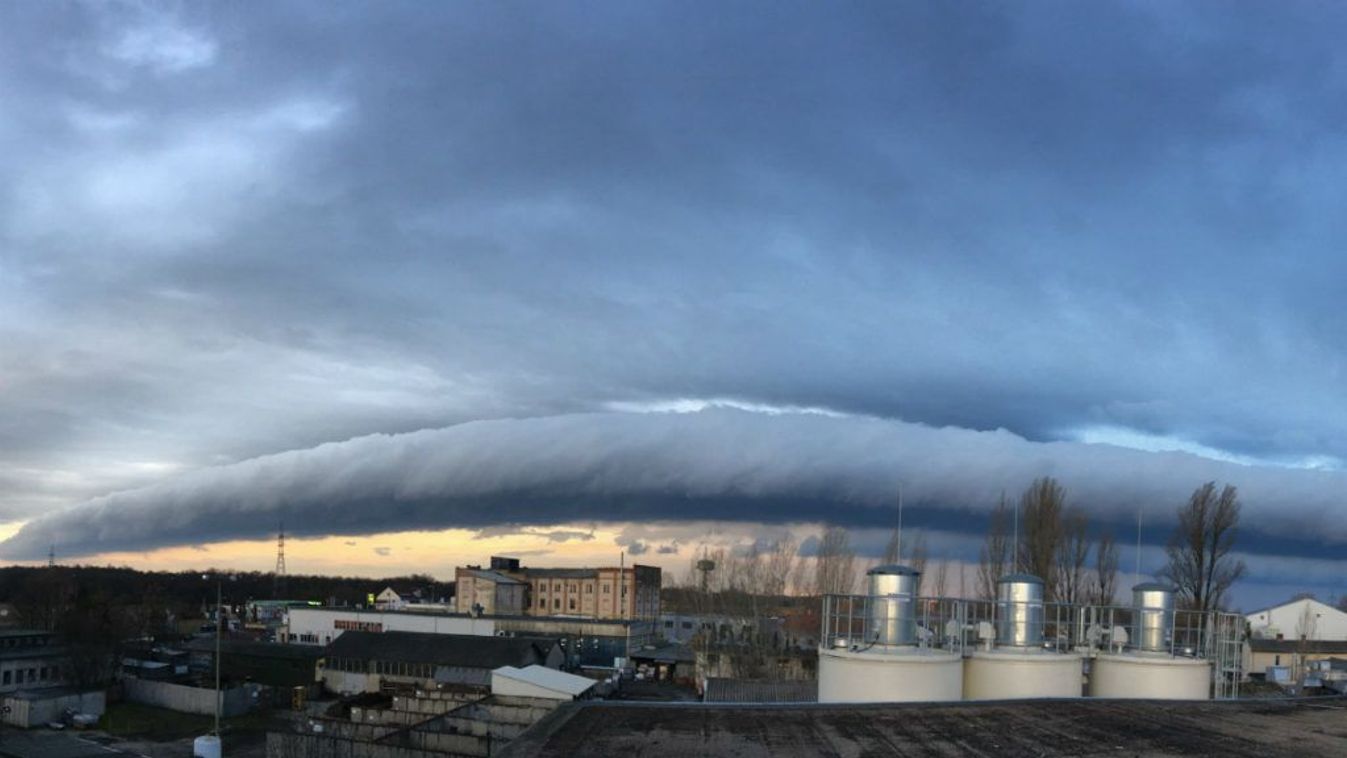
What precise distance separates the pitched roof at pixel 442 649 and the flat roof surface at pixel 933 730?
3197cm

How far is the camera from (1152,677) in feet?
70.0

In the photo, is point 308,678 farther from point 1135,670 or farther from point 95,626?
point 1135,670

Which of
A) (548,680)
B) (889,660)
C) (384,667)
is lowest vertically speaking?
(384,667)

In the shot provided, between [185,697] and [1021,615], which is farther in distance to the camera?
[185,697]

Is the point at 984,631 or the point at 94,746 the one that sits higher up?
the point at 984,631

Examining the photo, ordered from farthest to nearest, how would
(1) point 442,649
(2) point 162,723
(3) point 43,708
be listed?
(1) point 442,649, (2) point 162,723, (3) point 43,708

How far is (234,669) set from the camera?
62.1m

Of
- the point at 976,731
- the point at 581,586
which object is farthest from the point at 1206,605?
the point at 581,586

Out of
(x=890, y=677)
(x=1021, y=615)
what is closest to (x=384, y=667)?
(x=1021, y=615)

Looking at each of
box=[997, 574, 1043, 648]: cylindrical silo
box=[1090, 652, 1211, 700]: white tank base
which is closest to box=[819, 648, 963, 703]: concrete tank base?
box=[997, 574, 1043, 648]: cylindrical silo

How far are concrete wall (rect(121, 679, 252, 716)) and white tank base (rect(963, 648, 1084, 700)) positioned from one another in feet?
124

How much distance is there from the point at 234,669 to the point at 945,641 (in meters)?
53.5

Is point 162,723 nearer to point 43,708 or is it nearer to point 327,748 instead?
point 43,708

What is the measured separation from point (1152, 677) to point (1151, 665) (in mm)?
249
